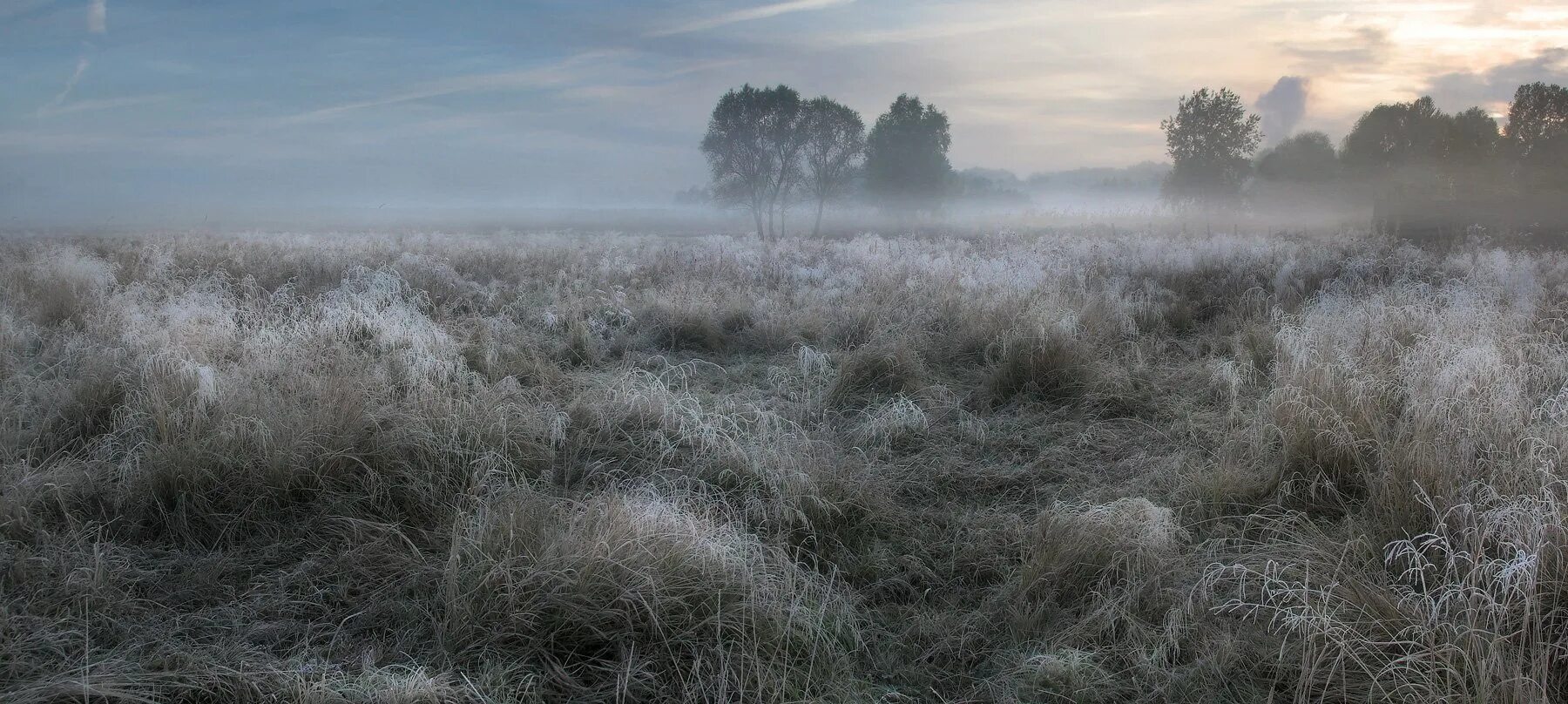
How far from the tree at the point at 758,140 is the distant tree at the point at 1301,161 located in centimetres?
2954

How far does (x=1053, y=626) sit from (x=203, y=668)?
285 centimetres

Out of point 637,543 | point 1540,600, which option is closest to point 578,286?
point 637,543

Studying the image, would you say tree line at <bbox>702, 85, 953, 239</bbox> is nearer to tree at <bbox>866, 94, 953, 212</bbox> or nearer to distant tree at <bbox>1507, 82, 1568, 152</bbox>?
tree at <bbox>866, 94, 953, 212</bbox>

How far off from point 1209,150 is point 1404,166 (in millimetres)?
8537

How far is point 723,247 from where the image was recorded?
20.0m

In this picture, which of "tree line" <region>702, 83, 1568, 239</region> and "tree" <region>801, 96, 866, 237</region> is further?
"tree" <region>801, 96, 866, 237</region>

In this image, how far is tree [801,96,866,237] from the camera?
4009 cm

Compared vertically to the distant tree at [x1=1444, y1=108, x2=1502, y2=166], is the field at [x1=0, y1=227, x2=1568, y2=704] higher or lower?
lower

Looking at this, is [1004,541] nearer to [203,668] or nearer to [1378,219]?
[203,668]

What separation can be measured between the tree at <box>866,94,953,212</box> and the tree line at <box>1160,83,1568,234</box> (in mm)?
12399

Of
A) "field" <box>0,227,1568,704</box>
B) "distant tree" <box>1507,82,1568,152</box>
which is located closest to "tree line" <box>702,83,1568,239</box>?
"distant tree" <box>1507,82,1568,152</box>

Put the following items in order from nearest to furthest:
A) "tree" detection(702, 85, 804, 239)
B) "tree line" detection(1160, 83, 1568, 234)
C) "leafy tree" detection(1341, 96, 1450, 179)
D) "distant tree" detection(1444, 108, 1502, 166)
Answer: "tree line" detection(1160, 83, 1568, 234) < "distant tree" detection(1444, 108, 1502, 166) < "leafy tree" detection(1341, 96, 1450, 179) < "tree" detection(702, 85, 804, 239)

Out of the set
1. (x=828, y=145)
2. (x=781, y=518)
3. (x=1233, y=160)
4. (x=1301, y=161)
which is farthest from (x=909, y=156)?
(x=781, y=518)

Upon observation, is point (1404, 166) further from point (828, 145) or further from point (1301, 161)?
point (828, 145)
